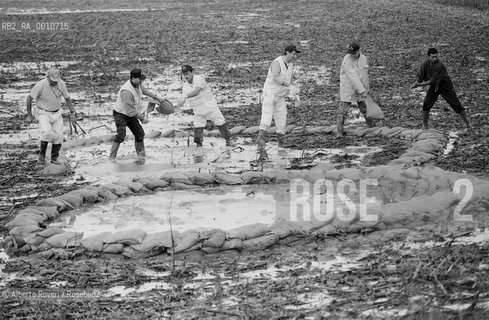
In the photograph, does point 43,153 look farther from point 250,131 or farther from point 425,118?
point 425,118

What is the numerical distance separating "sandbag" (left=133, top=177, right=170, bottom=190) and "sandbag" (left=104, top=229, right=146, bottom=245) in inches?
87.7

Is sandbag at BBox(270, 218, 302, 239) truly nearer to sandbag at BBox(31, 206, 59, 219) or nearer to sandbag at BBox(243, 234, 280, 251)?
sandbag at BBox(243, 234, 280, 251)

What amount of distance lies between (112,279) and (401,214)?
3.10 metres

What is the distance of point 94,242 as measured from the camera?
8414 mm

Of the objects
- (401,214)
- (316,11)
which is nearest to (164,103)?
(401,214)

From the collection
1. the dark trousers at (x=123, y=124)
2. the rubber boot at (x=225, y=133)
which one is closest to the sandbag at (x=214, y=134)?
the rubber boot at (x=225, y=133)

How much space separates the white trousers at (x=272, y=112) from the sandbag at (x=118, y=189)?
107 inches

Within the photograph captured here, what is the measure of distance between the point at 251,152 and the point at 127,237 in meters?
4.68

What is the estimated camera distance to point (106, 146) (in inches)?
539

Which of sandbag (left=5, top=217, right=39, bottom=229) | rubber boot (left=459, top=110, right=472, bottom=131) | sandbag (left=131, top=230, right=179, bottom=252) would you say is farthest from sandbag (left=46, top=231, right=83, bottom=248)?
rubber boot (left=459, top=110, right=472, bottom=131)

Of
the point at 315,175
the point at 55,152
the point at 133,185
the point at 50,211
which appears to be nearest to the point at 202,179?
the point at 133,185

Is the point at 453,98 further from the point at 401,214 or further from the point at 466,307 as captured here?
the point at 466,307

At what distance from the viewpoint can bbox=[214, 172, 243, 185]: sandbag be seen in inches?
423

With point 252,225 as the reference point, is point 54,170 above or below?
below
